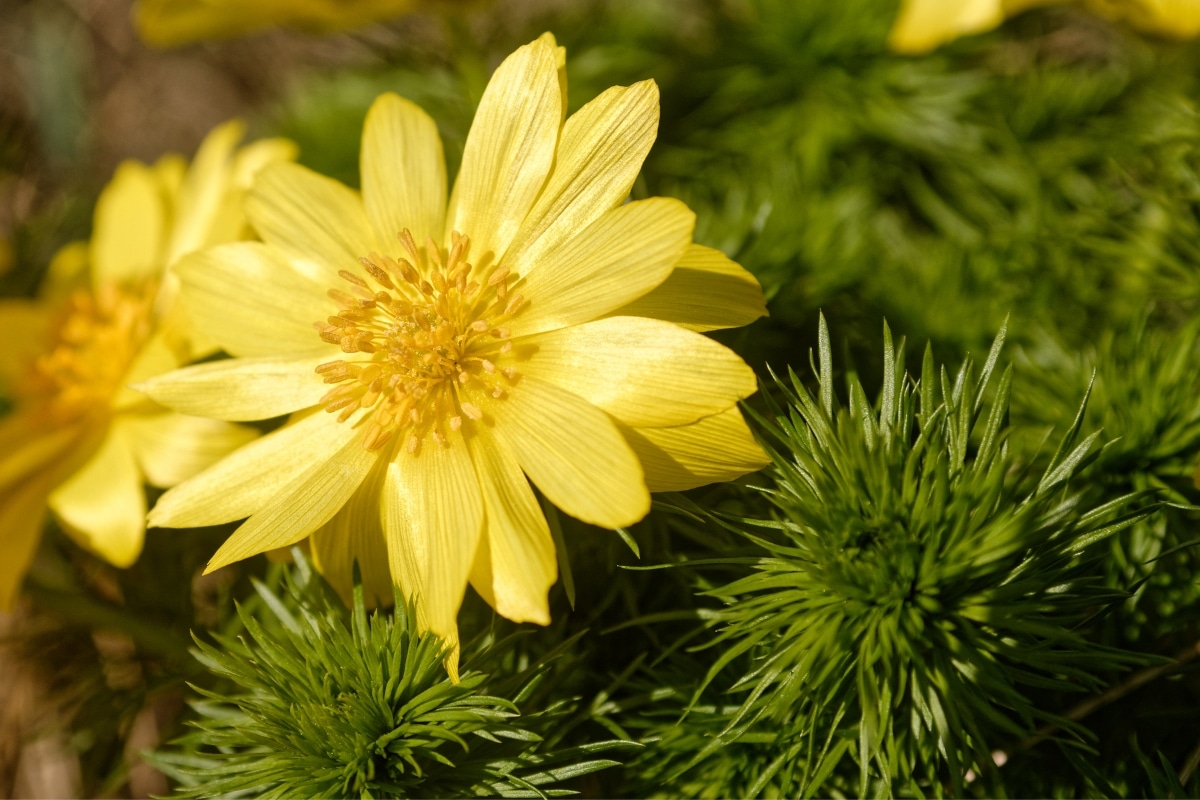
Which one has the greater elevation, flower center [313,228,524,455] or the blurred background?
flower center [313,228,524,455]

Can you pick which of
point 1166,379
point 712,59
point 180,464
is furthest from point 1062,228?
point 180,464

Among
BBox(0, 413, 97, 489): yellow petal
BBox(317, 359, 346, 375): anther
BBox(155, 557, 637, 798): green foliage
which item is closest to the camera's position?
BBox(155, 557, 637, 798): green foliage

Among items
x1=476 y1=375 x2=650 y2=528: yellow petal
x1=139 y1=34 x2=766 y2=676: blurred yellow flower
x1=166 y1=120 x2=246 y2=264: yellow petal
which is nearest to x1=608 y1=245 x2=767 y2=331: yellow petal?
x1=139 y1=34 x2=766 y2=676: blurred yellow flower

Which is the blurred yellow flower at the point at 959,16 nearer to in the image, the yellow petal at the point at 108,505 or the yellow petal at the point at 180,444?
the yellow petal at the point at 180,444

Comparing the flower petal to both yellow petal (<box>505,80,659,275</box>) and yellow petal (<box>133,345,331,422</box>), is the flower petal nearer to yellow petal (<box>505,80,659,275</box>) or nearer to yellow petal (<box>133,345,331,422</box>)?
yellow petal (<box>133,345,331,422</box>)

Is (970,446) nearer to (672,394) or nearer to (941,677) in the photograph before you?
(941,677)

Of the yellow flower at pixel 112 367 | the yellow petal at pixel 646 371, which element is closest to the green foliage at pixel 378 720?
the yellow petal at pixel 646 371
